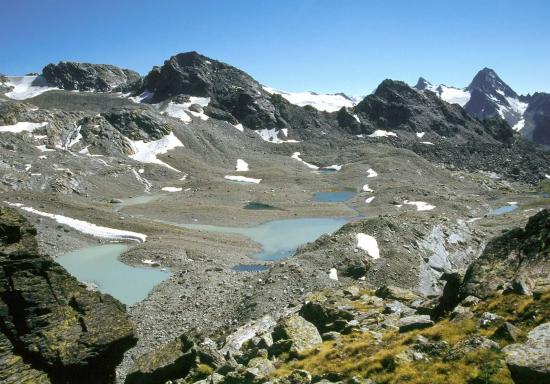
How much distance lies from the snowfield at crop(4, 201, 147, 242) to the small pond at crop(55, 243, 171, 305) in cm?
446

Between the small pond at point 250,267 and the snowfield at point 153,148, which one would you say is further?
the snowfield at point 153,148

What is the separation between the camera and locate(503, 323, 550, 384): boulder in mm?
13055

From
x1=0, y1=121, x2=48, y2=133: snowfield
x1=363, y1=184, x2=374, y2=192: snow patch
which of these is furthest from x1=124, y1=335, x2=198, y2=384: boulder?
x1=0, y1=121, x2=48, y2=133: snowfield

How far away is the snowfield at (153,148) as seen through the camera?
530 feet

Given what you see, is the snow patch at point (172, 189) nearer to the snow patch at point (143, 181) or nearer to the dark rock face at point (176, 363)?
the snow patch at point (143, 181)

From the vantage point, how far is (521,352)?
14.2m

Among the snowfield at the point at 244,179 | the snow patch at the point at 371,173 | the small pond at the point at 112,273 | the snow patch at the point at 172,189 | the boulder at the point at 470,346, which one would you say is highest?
the snow patch at the point at 371,173

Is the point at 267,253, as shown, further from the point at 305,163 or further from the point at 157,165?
the point at 305,163

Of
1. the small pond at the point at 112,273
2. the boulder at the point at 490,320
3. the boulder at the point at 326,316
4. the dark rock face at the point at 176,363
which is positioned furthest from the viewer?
the small pond at the point at 112,273

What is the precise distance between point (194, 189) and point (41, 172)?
41710 mm

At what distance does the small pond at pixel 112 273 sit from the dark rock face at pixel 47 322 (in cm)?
2463

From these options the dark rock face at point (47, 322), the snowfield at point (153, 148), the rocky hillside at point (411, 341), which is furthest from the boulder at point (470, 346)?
the snowfield at point (153, 148)

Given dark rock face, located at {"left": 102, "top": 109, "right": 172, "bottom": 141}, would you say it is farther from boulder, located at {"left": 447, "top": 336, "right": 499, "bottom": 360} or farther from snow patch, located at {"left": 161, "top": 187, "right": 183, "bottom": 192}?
boulder, located at {"left": 447, "top": 336, "right": 499, "bottom": 360}

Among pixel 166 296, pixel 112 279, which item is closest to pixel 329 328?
pixel 166 296
